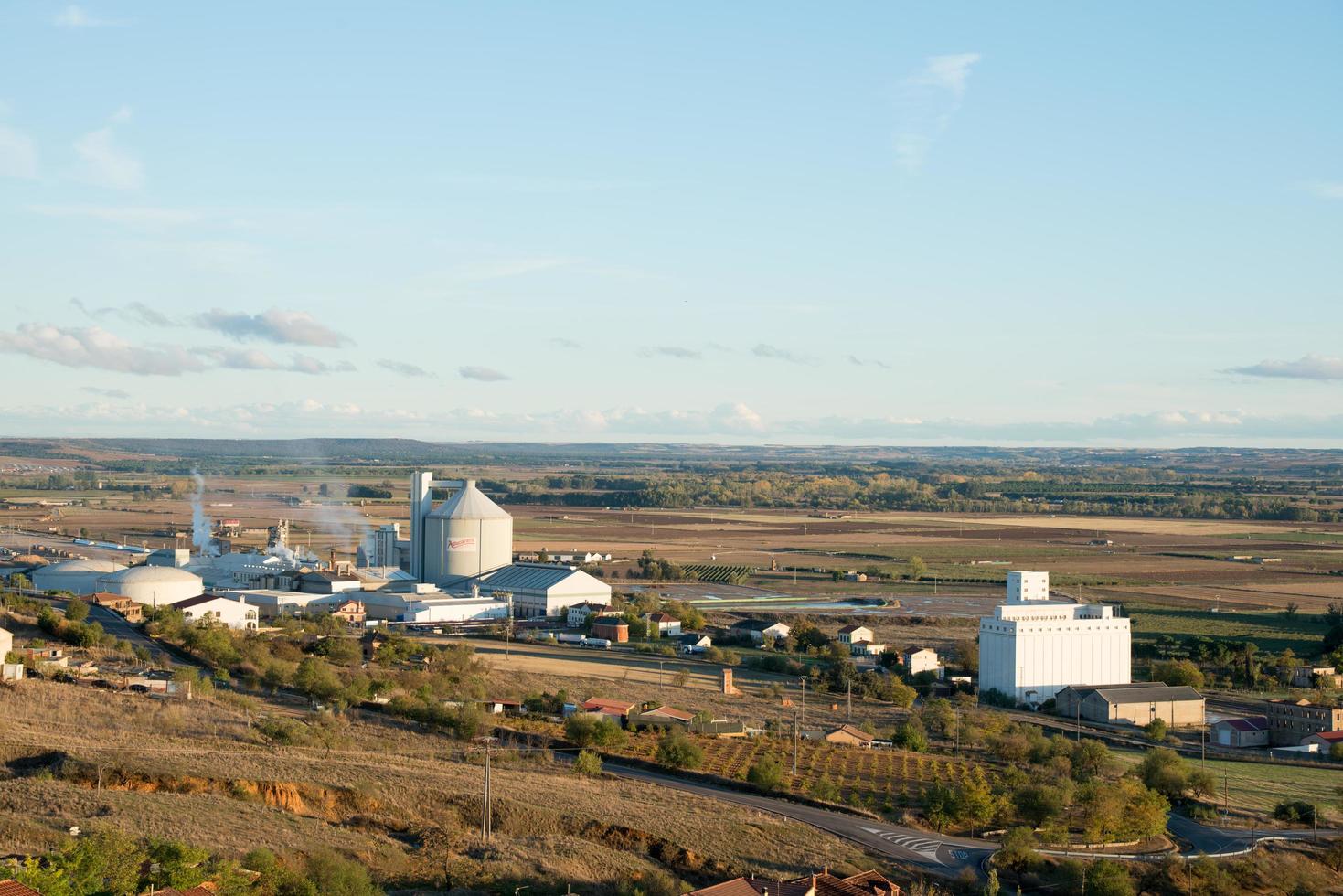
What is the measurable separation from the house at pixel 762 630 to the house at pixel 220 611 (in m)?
18.7

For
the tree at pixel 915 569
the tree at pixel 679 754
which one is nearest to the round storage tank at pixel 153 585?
the tree at pixel 679 754

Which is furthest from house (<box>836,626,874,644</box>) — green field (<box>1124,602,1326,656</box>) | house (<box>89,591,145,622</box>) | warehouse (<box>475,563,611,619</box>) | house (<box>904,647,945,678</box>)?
house (<box>89,591,145,622</box>)

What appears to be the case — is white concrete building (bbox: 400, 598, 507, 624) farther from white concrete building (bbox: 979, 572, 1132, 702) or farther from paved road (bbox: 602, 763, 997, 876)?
paved road (bbox: 602, 763, 997, 876)

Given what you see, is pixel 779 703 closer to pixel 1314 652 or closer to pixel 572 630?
pixel 572 630

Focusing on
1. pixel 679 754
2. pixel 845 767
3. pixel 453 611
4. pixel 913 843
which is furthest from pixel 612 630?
pixel 913 843

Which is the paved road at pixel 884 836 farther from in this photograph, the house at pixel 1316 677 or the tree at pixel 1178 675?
the house at pixel 1316 677

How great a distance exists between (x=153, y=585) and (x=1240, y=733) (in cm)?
4032

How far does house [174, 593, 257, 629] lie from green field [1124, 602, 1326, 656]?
3379 cm

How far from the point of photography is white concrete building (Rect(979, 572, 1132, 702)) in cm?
4850

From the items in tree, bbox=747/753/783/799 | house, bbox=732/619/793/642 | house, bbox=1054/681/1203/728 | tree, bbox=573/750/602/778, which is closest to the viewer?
tree, bbox=573/750/602/778

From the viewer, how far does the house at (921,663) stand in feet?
168

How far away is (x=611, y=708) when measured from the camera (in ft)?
128

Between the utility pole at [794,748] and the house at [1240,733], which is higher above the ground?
the utility pole at [794,748]

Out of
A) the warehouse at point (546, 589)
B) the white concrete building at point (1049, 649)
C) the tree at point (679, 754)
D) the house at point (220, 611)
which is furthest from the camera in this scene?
the warehouse at point (546, 589)
